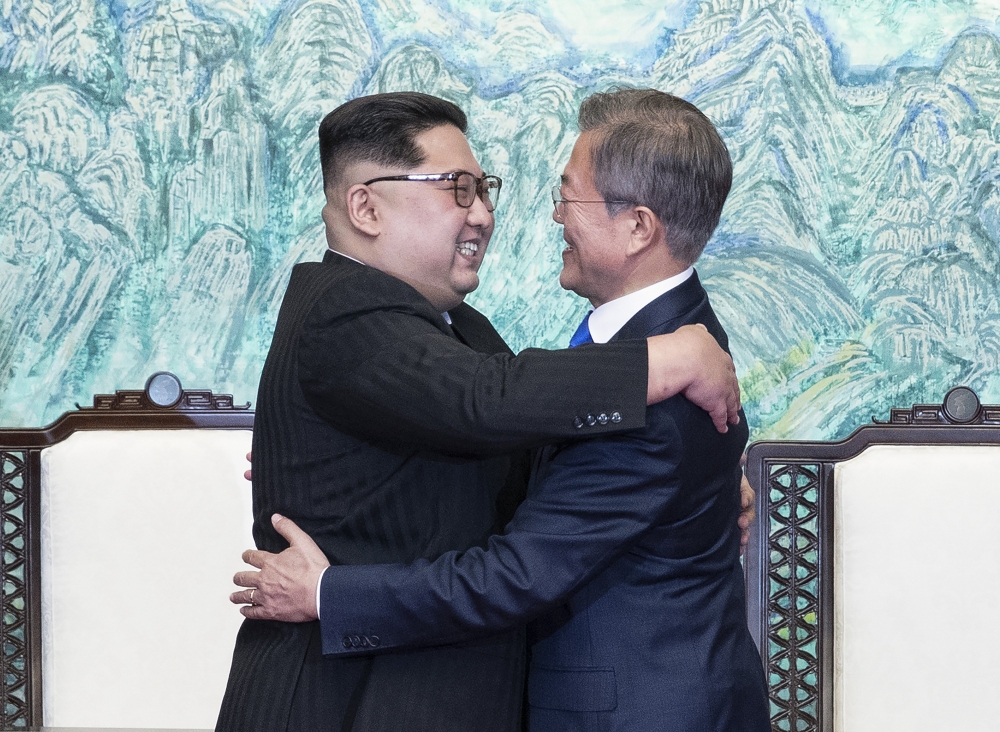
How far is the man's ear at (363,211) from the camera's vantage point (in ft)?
6.07

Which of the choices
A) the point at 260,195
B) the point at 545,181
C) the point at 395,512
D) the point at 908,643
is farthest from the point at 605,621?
the point at 260,195

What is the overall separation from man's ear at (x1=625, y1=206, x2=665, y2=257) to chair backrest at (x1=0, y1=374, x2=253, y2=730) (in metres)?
1.73

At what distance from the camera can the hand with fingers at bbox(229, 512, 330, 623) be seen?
5.34ft

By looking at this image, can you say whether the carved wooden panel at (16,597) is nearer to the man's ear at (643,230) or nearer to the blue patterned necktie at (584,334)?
the blue patterned necktie at (584,334)

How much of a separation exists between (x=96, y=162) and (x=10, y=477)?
0.97 meters

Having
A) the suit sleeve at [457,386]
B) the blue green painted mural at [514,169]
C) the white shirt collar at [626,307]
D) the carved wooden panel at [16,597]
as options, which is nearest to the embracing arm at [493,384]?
the suit sleeve at [457,386]

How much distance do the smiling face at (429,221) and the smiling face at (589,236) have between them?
19 centimetres

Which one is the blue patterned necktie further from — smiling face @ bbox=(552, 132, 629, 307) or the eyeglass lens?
the eyeglass lens

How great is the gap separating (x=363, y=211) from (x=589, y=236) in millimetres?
386

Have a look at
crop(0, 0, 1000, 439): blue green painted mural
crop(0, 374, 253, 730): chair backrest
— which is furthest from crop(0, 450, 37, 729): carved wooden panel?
crop(0, 0, 1000, 439): blue green painted mural

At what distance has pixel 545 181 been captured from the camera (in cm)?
328

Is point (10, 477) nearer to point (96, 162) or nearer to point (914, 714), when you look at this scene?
point (96, 162)

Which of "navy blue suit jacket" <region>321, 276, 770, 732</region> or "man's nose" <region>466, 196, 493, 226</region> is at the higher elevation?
"man's nose" <region>466, 196, 493, 226</region>

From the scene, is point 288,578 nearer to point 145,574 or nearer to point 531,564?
point 531,564
